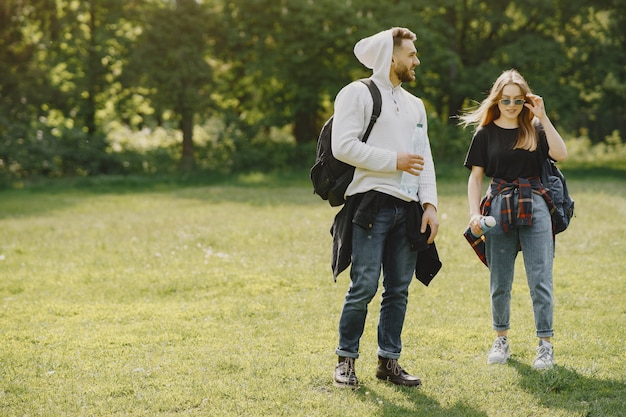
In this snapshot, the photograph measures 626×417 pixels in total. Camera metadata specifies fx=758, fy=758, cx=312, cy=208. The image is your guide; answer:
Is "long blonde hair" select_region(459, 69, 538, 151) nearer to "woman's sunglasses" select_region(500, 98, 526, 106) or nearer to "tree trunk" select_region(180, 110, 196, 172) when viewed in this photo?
"woman's sunglasses" select_region(500, 98, 526, 106)

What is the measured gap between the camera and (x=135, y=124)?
2877 cm

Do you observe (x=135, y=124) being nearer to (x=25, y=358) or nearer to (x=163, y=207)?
(x=163, y=207)

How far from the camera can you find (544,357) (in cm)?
511

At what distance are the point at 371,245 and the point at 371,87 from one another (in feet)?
3.15

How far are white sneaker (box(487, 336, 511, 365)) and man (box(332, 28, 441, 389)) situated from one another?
911mm

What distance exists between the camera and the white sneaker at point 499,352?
209 inches

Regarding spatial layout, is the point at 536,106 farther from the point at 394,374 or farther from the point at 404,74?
the point at 394,374

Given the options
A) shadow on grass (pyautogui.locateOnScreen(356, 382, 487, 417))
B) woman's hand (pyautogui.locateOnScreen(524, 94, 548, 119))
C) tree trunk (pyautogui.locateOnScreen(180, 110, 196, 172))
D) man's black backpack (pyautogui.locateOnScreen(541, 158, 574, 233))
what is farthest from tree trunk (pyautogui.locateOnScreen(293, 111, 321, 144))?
shadow on grass (pyautogui.locateOnScreen(356, 382, 487, 417))

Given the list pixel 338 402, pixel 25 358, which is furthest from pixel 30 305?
pixel 338 402

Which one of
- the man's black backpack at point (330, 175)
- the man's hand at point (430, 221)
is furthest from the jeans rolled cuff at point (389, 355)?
the man's black backpack at point (330, 175)

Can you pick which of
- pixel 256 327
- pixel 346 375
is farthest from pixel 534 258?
pixel 256 327

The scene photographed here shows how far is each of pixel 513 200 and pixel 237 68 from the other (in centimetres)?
2335

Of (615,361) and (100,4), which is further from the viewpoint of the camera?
(100,4)

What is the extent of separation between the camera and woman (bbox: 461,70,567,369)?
5.04 metres
